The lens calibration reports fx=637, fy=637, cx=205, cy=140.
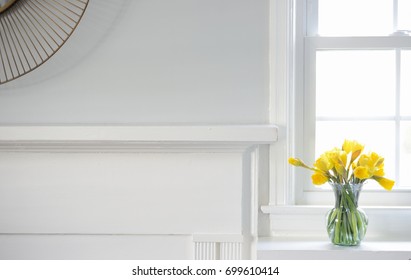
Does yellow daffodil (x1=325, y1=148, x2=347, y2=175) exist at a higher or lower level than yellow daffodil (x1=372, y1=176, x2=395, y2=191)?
higher

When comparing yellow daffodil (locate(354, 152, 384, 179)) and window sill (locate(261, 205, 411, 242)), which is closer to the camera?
yellow daffodil (locate(354, 152, 384, 179))

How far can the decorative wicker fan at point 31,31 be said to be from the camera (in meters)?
1.82

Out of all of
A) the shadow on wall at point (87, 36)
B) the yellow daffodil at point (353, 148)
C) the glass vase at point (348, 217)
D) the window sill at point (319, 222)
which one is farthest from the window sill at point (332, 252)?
the shadow on wall at point (87, 36)

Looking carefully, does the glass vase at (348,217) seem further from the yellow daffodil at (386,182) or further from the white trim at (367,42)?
the white trim at (367,42)

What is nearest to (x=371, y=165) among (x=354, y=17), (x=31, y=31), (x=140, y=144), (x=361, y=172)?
(x=361, y=172)

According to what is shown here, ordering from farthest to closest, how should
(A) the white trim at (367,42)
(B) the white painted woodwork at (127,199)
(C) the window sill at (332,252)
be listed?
(A) the white trim at (367,42) → (B) the white painted woodwork at (127,199) → (C) the window sill at (332,252)

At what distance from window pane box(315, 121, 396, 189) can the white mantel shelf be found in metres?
0.27

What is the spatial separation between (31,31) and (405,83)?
1106mm

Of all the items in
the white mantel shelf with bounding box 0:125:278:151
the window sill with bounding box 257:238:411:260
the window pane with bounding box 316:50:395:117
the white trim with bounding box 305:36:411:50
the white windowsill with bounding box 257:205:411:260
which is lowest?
the window sill with bounding box 257:238:411:260

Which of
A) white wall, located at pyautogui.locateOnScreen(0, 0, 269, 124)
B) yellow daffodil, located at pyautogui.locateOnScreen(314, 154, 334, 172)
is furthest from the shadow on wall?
yellow daffodil, located at pyautogui.locateOnScreen(314, 154, 334, 172)

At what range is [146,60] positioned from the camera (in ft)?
5.96

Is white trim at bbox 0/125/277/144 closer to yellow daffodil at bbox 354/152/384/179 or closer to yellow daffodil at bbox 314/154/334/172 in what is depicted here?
yellow daffodil at bbox 314/154/334/172

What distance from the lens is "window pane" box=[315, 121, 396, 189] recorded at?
190 centimetres
